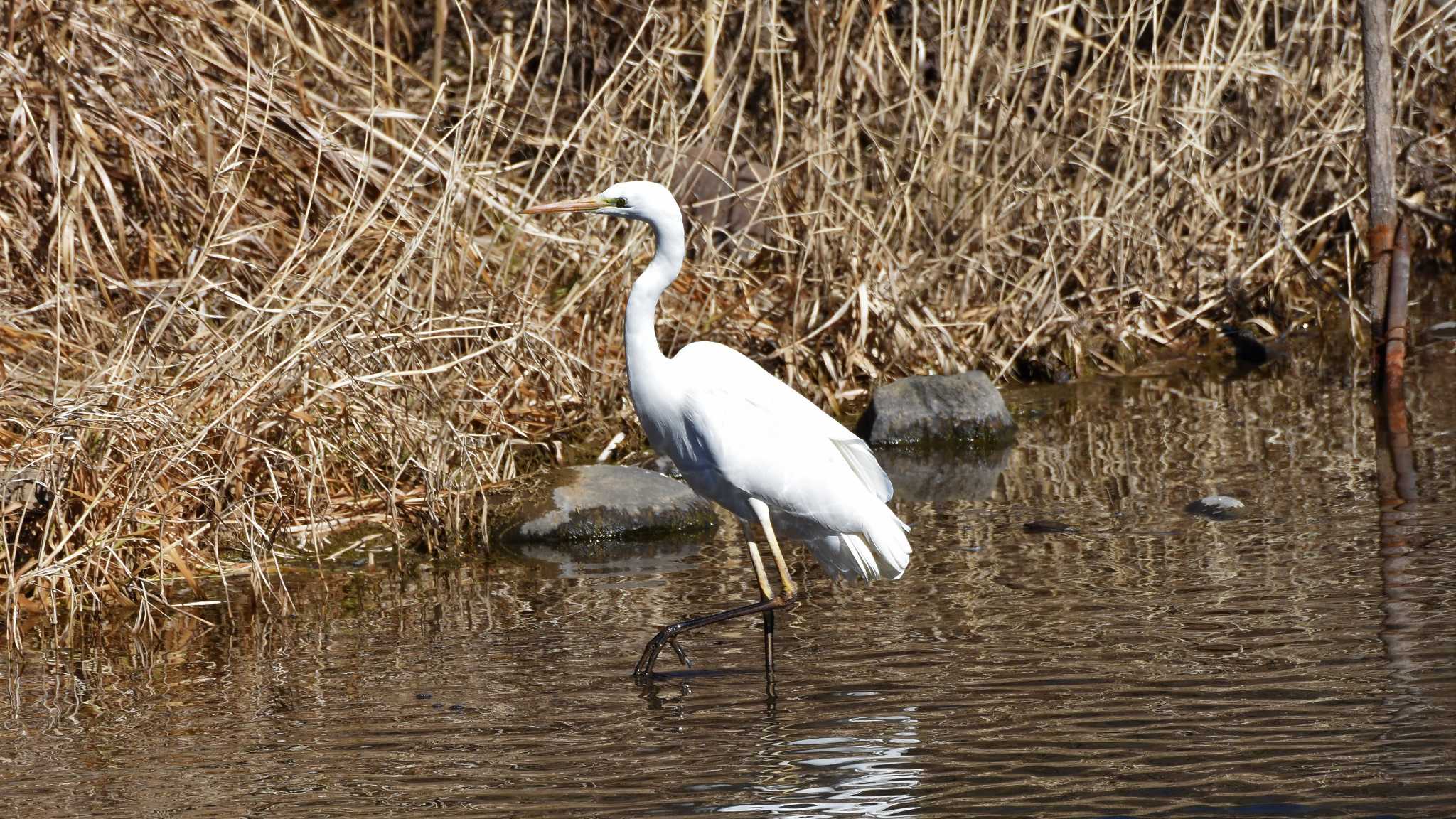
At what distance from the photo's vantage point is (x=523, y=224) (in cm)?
792

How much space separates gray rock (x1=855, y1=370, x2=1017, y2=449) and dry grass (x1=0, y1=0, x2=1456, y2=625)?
1.50 feet

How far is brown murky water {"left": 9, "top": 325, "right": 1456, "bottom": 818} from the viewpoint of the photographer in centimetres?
377

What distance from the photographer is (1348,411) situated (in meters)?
8.20

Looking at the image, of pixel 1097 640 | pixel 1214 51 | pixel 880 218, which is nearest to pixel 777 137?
pixel 880 218

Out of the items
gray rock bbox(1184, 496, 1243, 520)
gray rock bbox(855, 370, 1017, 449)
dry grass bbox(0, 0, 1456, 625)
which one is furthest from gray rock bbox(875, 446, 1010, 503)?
gray rock bbox(1184, 496, 1243, 520)

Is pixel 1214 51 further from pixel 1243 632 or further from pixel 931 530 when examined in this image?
pixel 1243 632

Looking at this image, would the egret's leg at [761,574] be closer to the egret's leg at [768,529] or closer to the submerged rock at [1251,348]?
the egret's leg at [768,529]

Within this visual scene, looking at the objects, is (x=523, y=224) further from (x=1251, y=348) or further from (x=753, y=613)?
(x=1251, y=348)

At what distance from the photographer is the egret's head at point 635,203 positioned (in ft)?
16.3

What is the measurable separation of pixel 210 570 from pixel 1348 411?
5210 millimetres

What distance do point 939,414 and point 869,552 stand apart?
10.6ft

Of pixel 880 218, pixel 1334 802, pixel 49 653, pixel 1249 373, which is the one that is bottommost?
pixel 1334 802

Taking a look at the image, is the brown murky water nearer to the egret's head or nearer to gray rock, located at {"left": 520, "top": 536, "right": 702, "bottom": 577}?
gray rock, located at {"left": 520, "top": 536, "right": 702, "bottom": 577}

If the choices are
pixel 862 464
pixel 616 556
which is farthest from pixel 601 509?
pixel 862 464
